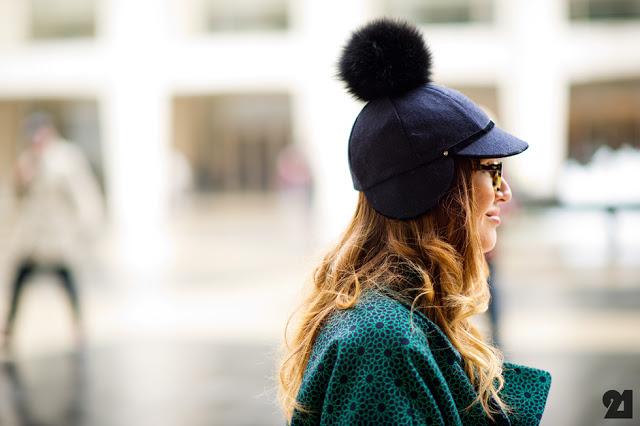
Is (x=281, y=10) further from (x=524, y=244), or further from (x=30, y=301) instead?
(x=30, y=301)

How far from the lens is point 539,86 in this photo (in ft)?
81.0

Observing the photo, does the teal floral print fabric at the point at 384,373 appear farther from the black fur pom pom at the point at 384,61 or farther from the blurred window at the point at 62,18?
the blurred window at the point at 62,18

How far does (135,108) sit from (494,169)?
999 inches

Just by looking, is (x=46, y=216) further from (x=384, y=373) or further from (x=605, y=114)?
(x=605, y=114)

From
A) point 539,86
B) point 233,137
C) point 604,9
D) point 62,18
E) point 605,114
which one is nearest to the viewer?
point 539,86

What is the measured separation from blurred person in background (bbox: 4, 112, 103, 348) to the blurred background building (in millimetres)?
644

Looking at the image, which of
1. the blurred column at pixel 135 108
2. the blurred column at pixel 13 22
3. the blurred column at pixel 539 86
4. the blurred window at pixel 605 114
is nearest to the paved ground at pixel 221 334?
the blurred column at pixel 539 86

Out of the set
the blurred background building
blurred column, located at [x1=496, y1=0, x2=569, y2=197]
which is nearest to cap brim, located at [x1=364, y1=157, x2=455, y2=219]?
the blurred background building

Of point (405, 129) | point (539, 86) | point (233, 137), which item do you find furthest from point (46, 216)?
point (233, 137)

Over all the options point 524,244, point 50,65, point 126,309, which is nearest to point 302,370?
point 126,309

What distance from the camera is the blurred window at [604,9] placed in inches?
983

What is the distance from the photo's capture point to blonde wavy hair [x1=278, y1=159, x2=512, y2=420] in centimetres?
150

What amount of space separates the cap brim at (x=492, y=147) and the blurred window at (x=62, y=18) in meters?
28.4

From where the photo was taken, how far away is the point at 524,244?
15.0 metres
